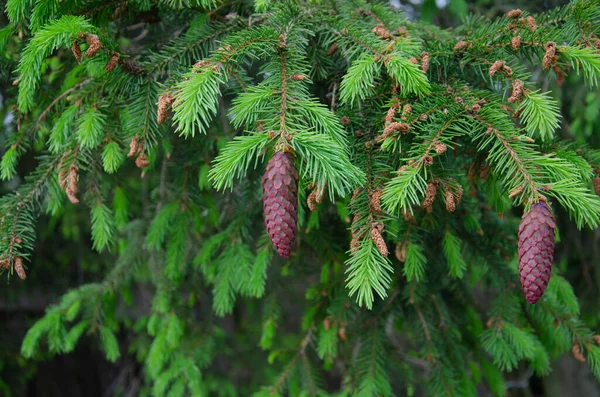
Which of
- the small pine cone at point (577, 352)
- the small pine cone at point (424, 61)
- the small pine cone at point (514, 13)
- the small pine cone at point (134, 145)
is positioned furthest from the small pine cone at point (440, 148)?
the small pine cone at point (577, 352)

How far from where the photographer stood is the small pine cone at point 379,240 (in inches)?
37.4

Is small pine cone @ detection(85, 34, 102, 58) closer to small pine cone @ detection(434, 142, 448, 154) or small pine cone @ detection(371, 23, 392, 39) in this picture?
small pine cone @ detection(371, 23, 392, 39)

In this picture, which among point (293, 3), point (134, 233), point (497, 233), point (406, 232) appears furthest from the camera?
point (134, 233)

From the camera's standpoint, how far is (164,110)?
41.3 inches

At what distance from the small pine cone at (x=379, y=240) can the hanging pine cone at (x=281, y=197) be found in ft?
0.60

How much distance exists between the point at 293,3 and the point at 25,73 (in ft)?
2.34

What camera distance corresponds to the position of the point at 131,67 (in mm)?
1257

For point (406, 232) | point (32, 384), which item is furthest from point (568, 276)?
point (32, 384)

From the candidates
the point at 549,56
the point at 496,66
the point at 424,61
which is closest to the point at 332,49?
the point at 424,61

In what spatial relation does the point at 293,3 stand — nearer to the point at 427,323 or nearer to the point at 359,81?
the point at 359,81

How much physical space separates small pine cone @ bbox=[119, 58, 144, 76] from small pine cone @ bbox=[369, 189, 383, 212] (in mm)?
729

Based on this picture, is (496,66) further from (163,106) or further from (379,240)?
(163,106)

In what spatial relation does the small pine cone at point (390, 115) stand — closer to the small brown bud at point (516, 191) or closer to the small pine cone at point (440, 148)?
the small pine cone at point (440, 148)

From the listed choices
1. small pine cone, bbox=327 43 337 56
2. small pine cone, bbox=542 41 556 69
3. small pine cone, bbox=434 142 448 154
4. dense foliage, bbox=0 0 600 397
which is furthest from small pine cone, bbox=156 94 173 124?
small pine cone, bbox=542 41 556 69
